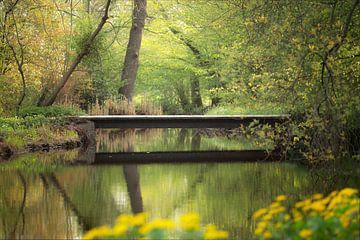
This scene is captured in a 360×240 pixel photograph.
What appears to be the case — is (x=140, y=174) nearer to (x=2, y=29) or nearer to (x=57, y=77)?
(x=2, y=29)

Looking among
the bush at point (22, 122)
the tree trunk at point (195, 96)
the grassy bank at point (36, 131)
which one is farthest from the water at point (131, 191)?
the tree trunk at point (195, 96)

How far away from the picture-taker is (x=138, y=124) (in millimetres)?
20297

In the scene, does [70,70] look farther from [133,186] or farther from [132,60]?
[133,186]

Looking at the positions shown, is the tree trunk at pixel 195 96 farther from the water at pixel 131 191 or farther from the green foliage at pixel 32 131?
the water at pixel 131 191

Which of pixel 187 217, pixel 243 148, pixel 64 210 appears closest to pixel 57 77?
pixel 243 148

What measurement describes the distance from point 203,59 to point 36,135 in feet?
43.6

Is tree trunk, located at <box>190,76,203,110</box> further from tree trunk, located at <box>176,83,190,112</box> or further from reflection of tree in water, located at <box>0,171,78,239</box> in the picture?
reflection of tree in water, located at <box>0,171,78,239</box>

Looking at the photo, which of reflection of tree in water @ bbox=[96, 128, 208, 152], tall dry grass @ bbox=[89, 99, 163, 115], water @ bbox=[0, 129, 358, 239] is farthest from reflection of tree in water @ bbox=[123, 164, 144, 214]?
tall dry grass @ bbox=[89, 99, 163, 115]

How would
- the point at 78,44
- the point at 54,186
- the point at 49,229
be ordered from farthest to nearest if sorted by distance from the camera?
the point at 78,44, the point at 54,186, the point at 49,229

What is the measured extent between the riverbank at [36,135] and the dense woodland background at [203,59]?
142 centimetres

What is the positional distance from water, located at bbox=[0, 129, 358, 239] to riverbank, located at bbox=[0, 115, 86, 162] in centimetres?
90

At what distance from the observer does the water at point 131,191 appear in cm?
888

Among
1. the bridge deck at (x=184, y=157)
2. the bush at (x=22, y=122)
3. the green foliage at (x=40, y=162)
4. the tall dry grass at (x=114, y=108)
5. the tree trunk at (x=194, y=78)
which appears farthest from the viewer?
the tree trunk at (x=194, y=78)

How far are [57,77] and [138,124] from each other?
13.2 feet
